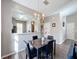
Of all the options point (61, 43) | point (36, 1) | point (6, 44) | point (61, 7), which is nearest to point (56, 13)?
point (61, 7)

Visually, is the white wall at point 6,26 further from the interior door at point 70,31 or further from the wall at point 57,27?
the interior door at point 70,31

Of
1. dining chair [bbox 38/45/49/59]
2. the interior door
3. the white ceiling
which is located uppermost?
the white ceiling

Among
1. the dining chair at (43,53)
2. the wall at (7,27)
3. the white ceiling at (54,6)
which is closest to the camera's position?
the dining chair at (43,53)

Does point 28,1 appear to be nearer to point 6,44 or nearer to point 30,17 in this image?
point 30,17

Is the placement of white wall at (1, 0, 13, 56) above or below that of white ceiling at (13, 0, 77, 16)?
below

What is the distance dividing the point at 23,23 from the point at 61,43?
89.3 inches

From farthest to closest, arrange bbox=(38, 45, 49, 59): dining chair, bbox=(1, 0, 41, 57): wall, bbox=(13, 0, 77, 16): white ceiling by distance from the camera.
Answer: bbox=(13, 0, 77, 16): white ceiling → bbox=(1, 0, 41, 57): wall → bbox=(38, 45, 49, 59): dining chair

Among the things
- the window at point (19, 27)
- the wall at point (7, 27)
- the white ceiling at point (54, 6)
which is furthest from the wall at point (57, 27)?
the wall at point (7, 27)

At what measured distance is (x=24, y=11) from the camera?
5648mm

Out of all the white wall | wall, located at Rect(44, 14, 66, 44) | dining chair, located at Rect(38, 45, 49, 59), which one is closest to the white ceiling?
wall, located at Rect(44, 14, 66, 44)

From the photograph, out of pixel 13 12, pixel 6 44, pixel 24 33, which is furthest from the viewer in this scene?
pixel 24 33

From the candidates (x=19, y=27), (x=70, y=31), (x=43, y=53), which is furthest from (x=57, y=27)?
(x=19, y=27)

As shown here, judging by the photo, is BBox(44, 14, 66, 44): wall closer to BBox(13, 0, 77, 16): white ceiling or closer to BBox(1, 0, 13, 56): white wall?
BBox(13, 0, 77, 16): white ceiling

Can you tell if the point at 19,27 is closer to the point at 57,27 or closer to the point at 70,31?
the point at 57,27
